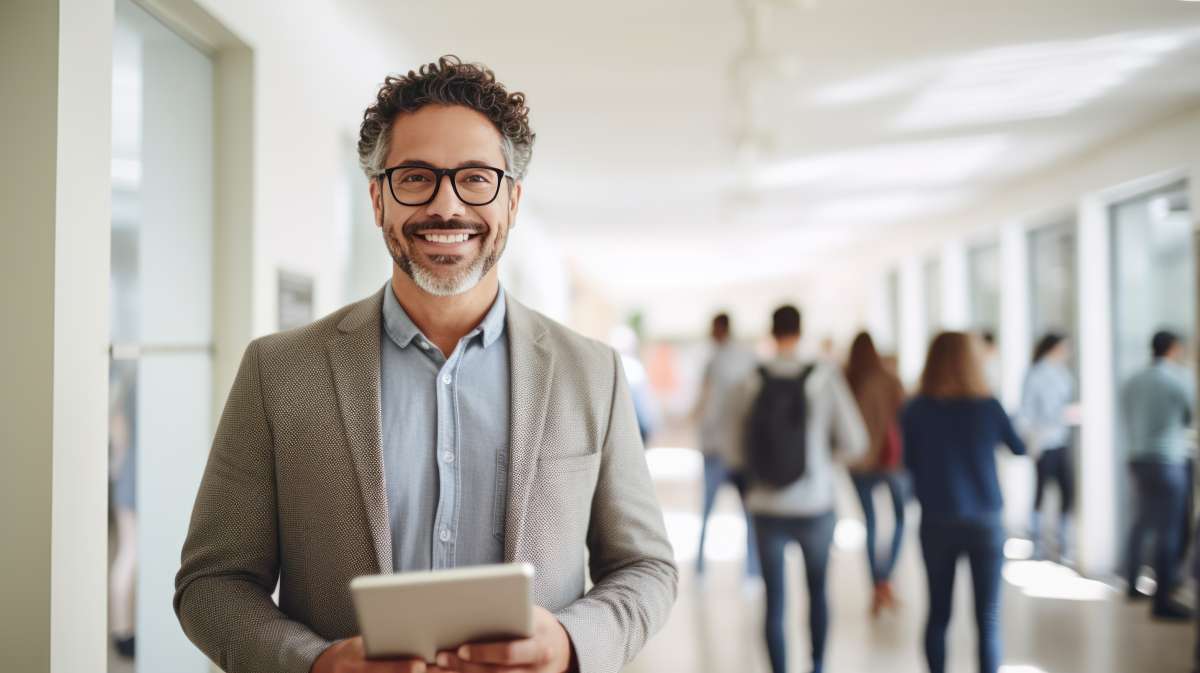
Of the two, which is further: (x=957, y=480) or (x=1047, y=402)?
(x=1047, y=402)

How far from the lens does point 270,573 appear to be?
1.38 metres

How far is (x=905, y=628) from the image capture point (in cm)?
496

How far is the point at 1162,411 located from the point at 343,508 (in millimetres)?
5221

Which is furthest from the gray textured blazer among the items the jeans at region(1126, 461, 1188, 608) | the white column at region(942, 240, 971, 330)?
the white column at region(942, 240, 971, 330)

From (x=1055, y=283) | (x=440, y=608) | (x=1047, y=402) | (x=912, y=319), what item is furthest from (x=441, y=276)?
(x=912, y=319)

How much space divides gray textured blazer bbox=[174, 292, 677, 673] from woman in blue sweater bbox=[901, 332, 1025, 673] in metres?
2.33

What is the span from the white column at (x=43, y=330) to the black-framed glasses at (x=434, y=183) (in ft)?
3.04

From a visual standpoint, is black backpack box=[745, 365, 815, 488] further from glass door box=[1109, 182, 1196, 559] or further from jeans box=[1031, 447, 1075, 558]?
jeans box=[1031, 447, 1075, 558]

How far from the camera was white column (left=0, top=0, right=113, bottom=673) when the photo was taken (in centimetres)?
180

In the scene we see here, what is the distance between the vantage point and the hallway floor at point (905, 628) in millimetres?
4371

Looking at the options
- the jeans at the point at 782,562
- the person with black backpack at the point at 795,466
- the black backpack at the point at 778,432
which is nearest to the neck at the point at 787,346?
the person with black backpack at the point at 795,466

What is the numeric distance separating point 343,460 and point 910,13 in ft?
10.6

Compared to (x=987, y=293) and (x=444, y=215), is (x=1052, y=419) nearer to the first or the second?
(x=987, y=293)

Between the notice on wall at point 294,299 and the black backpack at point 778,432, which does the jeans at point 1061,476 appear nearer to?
the black backpack at point 778,432
